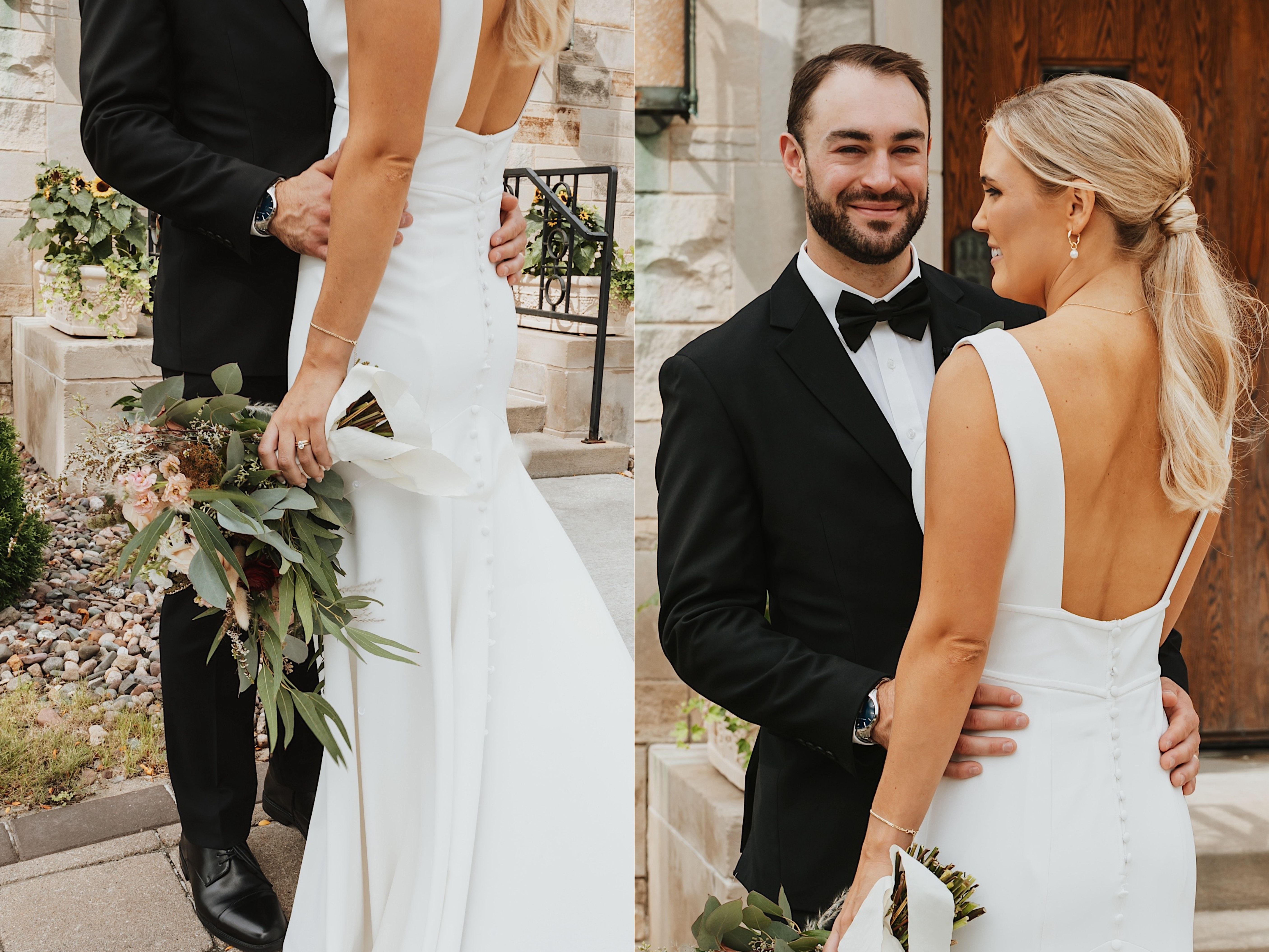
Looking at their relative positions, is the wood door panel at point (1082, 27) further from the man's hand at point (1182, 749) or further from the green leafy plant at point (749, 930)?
the green leafy plant at point (749, 930)

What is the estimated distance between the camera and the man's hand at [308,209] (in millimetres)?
1771

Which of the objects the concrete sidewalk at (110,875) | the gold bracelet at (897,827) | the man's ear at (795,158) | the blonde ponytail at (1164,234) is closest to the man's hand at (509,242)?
the man's ear at (795,158)

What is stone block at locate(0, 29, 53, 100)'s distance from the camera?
2359 mm

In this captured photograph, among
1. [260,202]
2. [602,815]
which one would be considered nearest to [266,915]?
[602,815]

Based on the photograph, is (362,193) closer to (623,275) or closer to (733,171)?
(733,171)

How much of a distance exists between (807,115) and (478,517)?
2.96 ft

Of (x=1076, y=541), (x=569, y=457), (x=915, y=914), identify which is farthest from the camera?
(x=569, y=457)

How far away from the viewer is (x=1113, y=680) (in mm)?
1324

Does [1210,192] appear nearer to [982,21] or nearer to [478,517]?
[982,21]

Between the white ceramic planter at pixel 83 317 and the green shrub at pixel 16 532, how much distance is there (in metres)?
0.25

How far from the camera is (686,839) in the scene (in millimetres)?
3291

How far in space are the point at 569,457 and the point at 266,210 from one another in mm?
1891

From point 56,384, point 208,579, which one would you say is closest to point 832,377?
point 208,579

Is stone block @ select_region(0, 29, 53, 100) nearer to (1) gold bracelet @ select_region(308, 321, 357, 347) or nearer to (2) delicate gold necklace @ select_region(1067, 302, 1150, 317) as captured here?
(1) gold bracelet @ select_region(308, 321, 357, 347)
